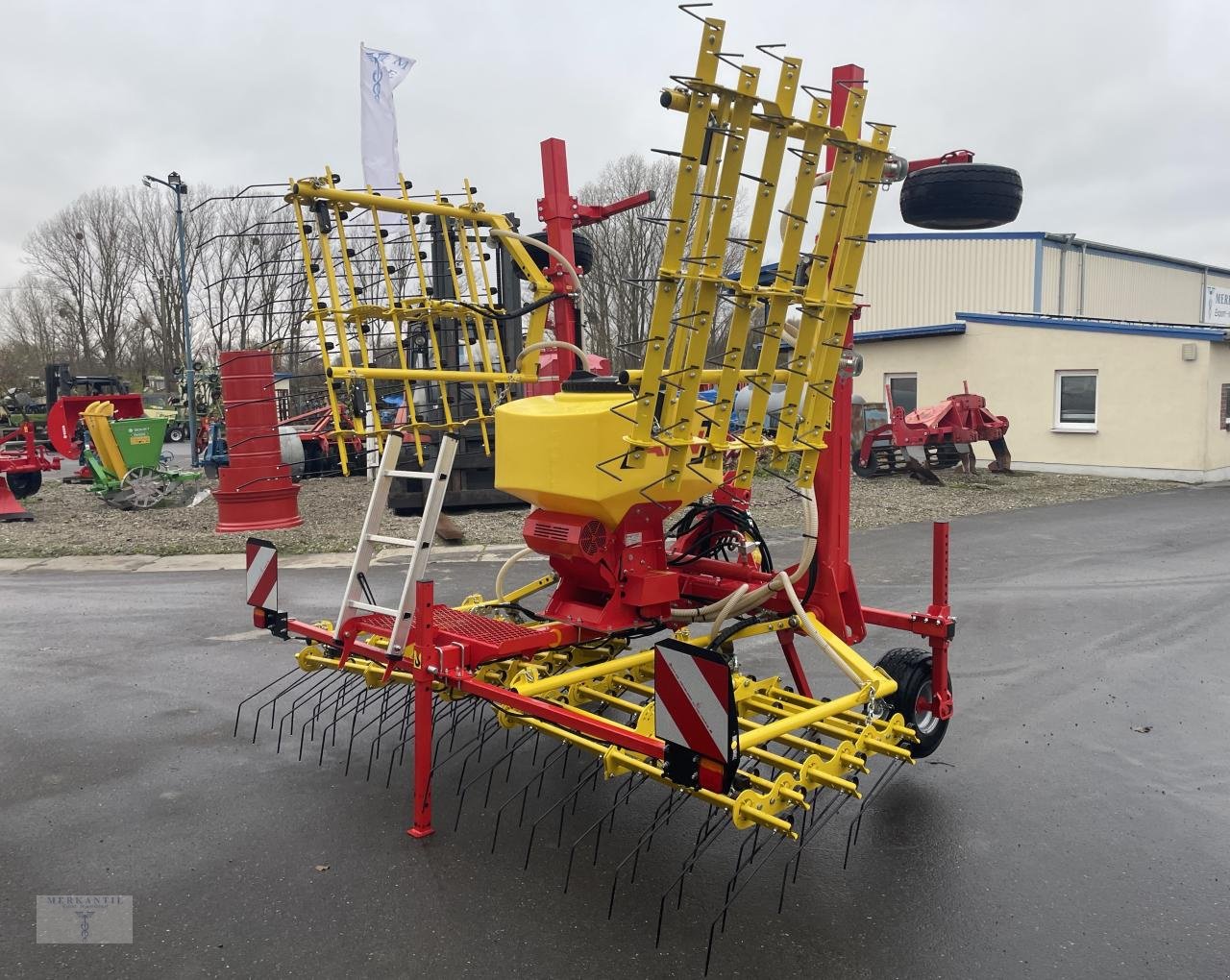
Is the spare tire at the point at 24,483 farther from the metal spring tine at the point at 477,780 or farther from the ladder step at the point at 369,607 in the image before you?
the metal spring tine at the point at 477,780

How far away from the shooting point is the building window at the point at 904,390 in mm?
20188

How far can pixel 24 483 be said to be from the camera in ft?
50.5

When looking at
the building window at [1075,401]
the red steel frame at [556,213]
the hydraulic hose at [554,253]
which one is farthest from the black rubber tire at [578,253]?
the building window at [1075,401]

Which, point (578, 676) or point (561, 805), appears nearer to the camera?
point (578, 676)

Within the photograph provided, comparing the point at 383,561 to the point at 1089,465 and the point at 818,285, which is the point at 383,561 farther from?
the point at 1089,465

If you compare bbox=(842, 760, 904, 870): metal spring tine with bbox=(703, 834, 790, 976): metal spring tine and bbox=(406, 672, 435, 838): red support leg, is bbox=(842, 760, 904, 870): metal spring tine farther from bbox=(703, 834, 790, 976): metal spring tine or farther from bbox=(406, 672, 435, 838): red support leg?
bbox=(406, 672, 435, 838): red support leg

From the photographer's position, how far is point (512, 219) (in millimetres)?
6387

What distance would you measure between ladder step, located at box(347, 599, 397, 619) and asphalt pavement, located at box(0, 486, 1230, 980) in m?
0.85

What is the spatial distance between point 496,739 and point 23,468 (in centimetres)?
1289

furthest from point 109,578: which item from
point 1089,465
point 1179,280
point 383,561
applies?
point 1179,280

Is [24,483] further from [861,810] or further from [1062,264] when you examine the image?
[1062,264]

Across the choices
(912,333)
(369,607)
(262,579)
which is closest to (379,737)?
(369,607)

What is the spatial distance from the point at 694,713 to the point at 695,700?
0.04m

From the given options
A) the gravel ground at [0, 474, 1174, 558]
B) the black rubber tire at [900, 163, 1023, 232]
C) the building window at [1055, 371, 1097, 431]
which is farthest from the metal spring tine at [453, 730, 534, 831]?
the building window at [1055, 371, 1097, 431]
